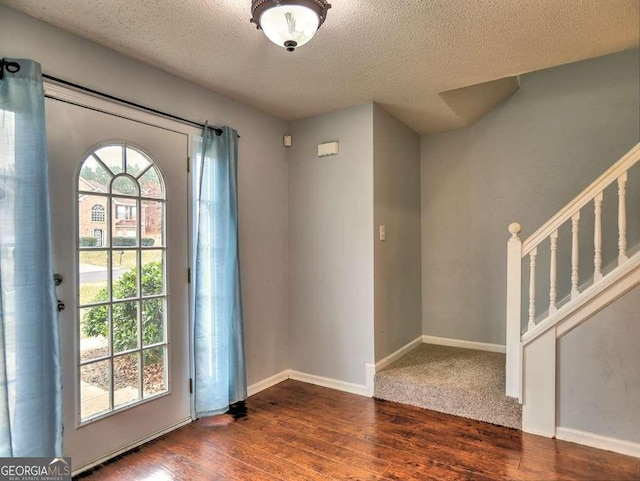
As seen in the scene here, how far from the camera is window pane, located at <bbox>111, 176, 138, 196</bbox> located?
2268 millimetres

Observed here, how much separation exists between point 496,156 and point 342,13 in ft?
8.00

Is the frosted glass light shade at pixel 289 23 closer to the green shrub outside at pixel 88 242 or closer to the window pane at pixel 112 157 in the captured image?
the window pane at pixel 112 157

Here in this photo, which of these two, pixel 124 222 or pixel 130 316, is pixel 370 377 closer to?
pixel 130 316

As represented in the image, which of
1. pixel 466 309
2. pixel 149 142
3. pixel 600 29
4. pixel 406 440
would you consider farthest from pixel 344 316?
pixel 600 29

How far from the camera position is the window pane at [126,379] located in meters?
2.28

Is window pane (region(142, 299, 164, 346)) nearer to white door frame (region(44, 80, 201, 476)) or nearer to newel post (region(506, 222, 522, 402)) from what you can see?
white door frame (region(44, 80, 201, 476))

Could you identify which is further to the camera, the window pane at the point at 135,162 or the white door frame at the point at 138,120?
the window pane at the point at 135,162

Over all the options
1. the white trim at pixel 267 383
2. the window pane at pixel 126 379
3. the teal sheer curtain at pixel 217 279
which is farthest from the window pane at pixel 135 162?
the white trim at pixel 267 383

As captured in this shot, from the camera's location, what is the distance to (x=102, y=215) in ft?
7.25

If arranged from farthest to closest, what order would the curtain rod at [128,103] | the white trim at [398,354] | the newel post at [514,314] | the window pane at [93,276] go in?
the white trim at [398,354] < the newel post at [514,314] < the window pane at [93,276] < the curtain rod at [128,103]

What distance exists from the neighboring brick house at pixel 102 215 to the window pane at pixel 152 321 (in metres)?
0.45

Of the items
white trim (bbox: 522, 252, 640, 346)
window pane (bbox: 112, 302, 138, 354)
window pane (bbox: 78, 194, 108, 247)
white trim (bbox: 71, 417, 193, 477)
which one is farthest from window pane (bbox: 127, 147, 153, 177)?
white trim (bbox: 522, 252, 640, 346)

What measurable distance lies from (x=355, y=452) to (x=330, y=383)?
1052 millimetres

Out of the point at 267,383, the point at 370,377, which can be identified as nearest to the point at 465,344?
the point at 370,377
